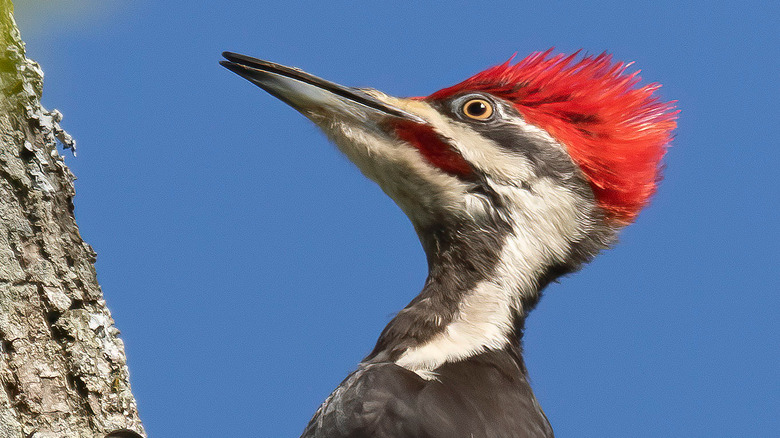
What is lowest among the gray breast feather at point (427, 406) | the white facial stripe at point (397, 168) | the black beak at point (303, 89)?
the gray breast feather at point (427, 406)

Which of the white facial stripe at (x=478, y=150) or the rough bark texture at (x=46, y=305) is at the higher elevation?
the white facial stripe at (x=478, y=150)

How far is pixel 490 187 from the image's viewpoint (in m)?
3.10

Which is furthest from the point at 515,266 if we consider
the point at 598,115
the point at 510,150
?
the point at 598,115

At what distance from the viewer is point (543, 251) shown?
320cm

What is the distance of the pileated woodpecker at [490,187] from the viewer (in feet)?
9.14

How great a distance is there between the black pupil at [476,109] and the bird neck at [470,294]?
1.54ft

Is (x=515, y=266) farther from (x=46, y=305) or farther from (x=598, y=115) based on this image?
(x=46, y=305)

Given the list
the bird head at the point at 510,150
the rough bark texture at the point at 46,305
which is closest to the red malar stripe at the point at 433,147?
the bird head at the point at 510,150

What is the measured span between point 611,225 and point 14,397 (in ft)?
7.46

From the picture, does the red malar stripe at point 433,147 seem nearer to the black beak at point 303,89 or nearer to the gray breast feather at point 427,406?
the black beak at point 303,89

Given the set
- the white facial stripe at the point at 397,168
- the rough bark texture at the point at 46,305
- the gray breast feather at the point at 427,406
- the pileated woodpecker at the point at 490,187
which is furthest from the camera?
the white facial stripe at the point at 397,168

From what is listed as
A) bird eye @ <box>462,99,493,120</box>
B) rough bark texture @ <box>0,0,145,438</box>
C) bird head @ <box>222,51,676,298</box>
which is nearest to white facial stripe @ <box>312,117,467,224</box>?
bird head @ <box>222,51,676,298</box>

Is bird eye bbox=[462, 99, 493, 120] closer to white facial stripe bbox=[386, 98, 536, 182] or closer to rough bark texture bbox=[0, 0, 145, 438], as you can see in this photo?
white facial stripe bbox=[386, 98, 536, 182]

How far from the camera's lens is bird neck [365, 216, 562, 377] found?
2.89 meters
